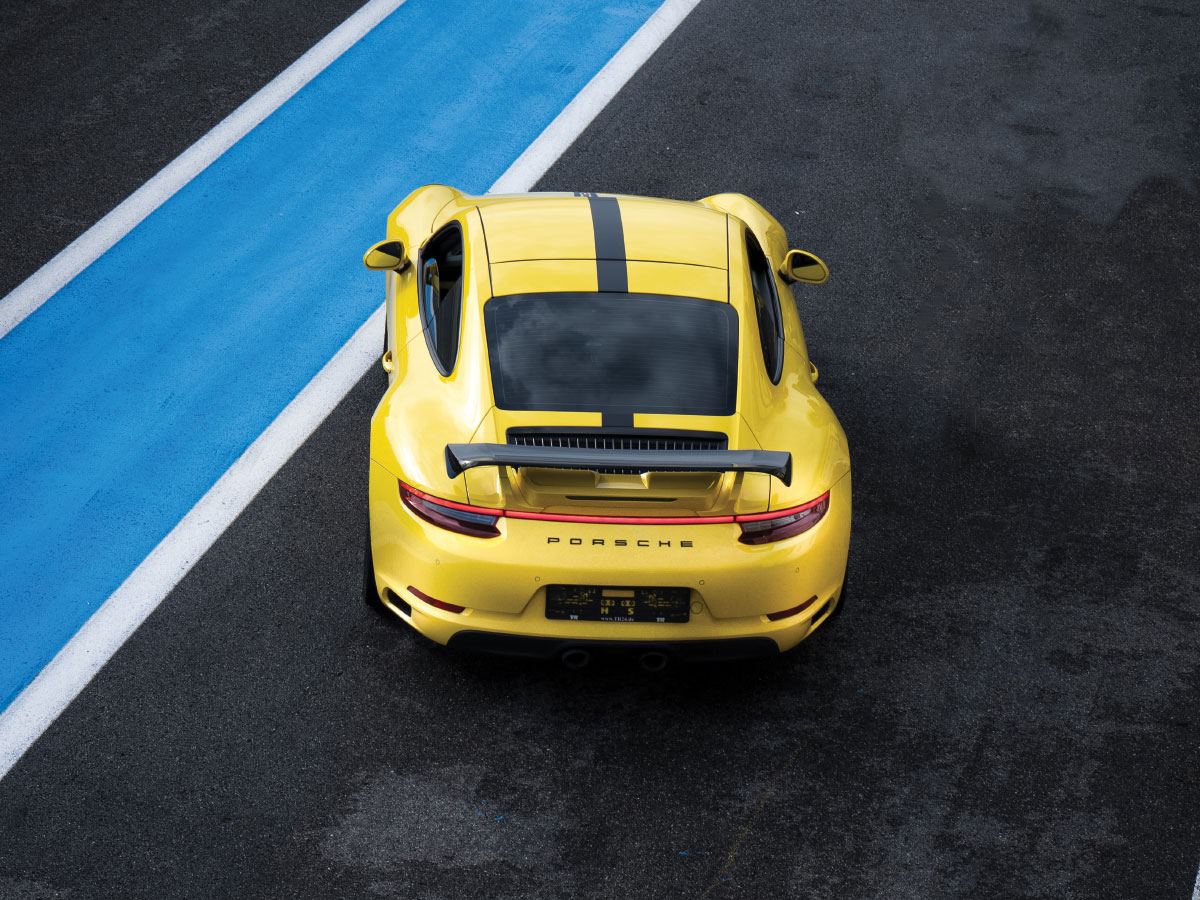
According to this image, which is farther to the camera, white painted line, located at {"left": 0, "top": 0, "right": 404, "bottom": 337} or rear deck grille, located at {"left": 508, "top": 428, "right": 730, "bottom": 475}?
white painted line, located at {"left": 0, "top": 0, "right": 404, "bottom": 337}

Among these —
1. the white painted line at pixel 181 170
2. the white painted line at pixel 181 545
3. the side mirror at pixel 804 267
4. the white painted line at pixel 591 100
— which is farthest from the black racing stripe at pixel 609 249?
the white painted line at pixel 181 170

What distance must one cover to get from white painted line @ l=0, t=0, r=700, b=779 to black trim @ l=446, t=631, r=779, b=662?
1.63m

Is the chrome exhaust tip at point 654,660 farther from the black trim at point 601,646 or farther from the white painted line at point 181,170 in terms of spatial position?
the white painted line at point 181,170

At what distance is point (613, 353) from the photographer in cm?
466

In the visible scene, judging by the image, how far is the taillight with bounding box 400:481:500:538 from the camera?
429 cm

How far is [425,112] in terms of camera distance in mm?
9359

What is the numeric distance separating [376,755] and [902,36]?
28.8 feet

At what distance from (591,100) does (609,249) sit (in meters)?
4.95

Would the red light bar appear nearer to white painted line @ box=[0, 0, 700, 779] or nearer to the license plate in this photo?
the license plate

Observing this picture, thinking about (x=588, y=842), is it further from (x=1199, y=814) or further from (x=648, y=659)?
(x=1199, y=814)

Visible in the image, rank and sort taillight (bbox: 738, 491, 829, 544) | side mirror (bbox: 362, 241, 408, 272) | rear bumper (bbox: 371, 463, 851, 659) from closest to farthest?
rear bumper (bbox: 371, 463, 851, 659), taillight (bbox: 738, 491, 829, 544), side mirror (bbox: 362, 241, 408, 272)

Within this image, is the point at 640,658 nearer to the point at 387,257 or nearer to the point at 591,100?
the point at 387,257

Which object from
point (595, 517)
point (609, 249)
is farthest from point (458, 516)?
point (609, 249)

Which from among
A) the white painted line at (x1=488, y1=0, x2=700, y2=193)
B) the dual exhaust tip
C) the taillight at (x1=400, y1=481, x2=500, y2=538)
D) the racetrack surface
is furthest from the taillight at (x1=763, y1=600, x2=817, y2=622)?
the white painted line at (x1=488, y1=0, x2=700, y2=193)
